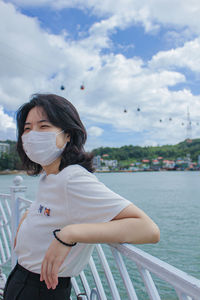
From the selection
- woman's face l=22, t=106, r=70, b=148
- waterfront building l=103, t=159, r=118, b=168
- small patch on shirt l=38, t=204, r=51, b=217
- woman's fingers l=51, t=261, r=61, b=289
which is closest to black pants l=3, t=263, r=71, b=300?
woman's fingers l=51, t=261, r=61, b=289

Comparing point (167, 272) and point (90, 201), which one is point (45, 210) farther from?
point (167, 272)

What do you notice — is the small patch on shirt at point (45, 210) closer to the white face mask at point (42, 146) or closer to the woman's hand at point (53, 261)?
the woman's hand at point (53, 261)

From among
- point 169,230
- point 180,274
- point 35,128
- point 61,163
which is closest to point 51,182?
point 61,163

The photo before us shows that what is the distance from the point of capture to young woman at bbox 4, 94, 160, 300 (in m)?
0.94

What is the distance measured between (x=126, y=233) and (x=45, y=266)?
324 mm

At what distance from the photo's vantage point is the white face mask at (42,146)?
3.95 ft

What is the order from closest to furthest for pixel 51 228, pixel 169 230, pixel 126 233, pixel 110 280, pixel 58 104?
1. pixel 126 233
2. pixel 51 228
3. pixel 58 104
4. pixel 110 280
5. pixel 169 230

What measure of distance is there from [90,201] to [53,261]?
258 millimetres

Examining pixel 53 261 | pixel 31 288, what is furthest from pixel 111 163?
pixel 53 261

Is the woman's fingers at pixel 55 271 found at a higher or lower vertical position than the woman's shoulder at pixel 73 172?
lower

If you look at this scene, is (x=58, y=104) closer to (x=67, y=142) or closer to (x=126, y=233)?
(x=67, y=142)

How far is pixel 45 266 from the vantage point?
3.25 feet

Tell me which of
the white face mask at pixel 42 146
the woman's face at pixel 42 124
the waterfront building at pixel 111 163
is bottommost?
the waterfront building at pixel 111 163

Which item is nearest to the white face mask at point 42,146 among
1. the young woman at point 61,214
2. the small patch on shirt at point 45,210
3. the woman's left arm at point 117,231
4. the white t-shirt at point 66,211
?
the young woman at point 61,214
